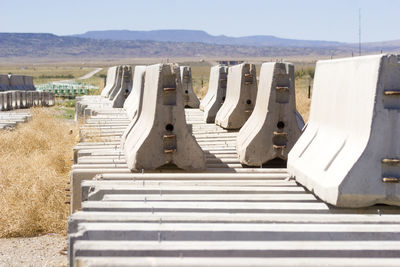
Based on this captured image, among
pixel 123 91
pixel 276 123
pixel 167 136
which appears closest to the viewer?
pixel 167 136

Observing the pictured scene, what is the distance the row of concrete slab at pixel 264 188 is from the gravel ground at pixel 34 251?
0.79 meters

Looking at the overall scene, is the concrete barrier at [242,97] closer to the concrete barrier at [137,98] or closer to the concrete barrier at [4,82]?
the concrete barrier at [137,98]

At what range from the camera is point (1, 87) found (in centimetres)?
3228

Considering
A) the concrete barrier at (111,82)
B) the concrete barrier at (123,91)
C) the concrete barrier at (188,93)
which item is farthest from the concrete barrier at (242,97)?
the concrete barrier at (111,82)

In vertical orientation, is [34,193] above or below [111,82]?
below

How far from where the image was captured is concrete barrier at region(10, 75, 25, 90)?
34.3 m

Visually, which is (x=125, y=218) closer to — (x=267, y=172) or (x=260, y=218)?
(x=260, y=218)

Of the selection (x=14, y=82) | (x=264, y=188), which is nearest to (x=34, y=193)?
(x=264, y=188)

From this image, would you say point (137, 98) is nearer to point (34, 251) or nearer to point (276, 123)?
point (276, 123)

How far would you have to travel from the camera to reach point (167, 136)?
688cm

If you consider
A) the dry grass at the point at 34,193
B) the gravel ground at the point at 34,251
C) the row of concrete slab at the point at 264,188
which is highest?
the row of concrete slab at the point at 264,188

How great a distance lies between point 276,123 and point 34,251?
124 inches

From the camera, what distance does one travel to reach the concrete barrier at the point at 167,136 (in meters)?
6.85

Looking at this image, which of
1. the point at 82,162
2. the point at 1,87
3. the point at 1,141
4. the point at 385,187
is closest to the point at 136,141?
the point at 82,162
